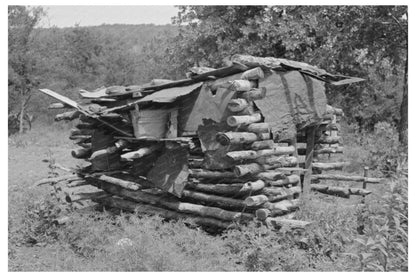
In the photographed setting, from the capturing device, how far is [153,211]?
9523mm

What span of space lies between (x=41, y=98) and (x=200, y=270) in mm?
31233

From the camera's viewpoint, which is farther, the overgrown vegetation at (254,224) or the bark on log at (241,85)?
the bark on log at (241,85)

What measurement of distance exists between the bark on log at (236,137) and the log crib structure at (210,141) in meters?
0.02

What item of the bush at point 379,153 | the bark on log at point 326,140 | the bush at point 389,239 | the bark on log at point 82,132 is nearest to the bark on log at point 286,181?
the bush at point 389,239

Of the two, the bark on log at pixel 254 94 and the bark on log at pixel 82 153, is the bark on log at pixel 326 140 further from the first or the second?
the bark on log at pixel 82 153

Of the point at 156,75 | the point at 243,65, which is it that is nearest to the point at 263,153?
the point at 243,65

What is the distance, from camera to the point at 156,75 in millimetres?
44906

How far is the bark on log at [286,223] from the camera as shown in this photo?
741 cm

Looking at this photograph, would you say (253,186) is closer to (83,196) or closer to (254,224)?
(254,224)

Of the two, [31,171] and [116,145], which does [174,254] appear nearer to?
[116,145]

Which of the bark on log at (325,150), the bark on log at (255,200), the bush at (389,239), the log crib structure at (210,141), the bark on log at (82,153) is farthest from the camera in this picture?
the bark on log at (325,150)

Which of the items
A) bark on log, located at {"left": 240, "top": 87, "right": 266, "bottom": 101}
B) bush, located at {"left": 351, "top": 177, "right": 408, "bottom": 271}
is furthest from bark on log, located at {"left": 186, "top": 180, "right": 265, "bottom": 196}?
bush, located at {"left": 351, "top": 177, "right": 408, "bottom": 271}

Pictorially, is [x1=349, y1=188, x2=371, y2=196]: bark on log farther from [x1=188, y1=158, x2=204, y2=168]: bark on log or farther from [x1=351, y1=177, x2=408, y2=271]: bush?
[x1=188, y1=158, x2=204, y2=168]: bark on log

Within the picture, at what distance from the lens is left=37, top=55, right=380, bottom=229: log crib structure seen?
8023mm
